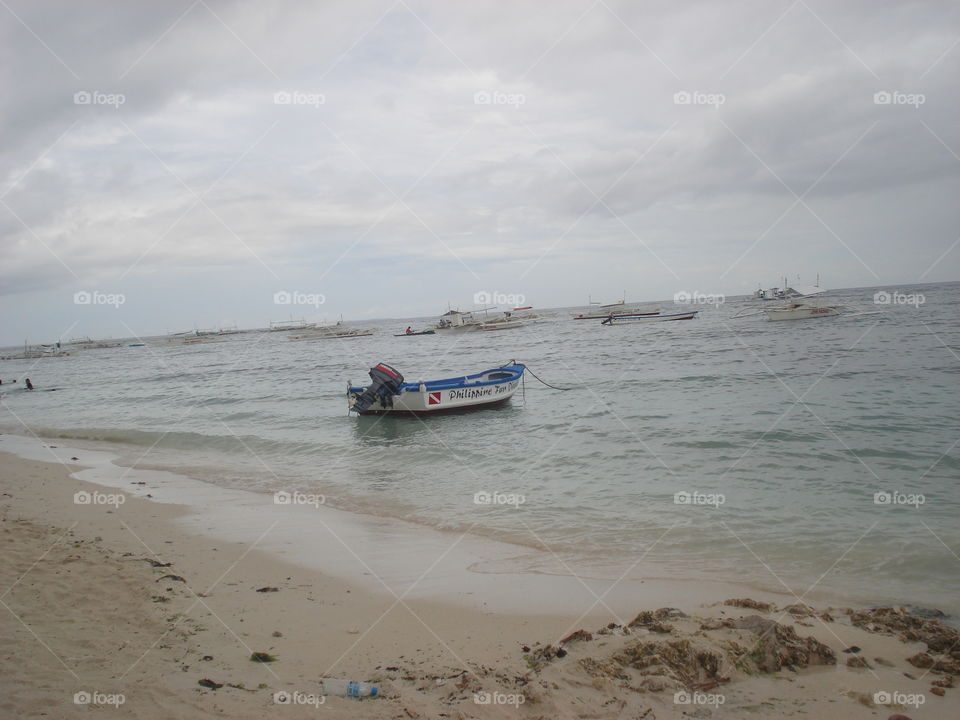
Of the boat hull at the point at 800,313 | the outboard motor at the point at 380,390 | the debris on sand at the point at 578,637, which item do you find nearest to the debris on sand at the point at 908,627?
the debris on sand at the point at 578,637

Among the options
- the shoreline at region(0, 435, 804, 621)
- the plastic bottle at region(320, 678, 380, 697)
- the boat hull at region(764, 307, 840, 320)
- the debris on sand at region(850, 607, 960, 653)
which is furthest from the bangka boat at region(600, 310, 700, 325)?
the plastic bottle at region(320, 678, 380, 697)

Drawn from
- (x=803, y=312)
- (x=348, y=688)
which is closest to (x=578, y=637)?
(x=348, y=688)

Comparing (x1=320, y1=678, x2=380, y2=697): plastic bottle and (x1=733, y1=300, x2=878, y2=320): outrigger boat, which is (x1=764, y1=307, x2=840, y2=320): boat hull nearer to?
(x1=733, y1=300, x2=878, y2=320): outrigger boat

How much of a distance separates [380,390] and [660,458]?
987cm

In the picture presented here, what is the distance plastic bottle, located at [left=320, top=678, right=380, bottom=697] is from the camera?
12.4 feet

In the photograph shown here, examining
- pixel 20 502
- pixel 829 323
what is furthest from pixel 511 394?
pixel 829 323

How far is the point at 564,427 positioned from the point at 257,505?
870 cm

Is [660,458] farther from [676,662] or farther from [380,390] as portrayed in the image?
[380,390]

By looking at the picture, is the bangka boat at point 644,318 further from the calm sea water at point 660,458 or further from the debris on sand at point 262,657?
the debris on sand at point 262,657

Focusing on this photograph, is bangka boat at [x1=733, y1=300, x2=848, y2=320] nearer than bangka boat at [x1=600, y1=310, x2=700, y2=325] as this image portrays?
Yes

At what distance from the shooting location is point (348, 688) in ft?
12.5

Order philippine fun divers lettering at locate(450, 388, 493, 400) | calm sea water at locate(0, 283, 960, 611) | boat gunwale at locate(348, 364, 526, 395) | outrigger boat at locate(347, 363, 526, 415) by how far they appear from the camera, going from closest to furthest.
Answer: calm sea water at locate(0, 283, 960, 611)
outrigger boat at locate(347, 363, 526, 415)
boat gunwale at locate(348, 364, 526, 395)
philippine fun divers lettering at locate(450, 388, 493, 400)

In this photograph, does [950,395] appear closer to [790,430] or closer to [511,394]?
[790,430]

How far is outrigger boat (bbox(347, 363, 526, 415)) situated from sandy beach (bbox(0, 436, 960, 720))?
40.9 feet
